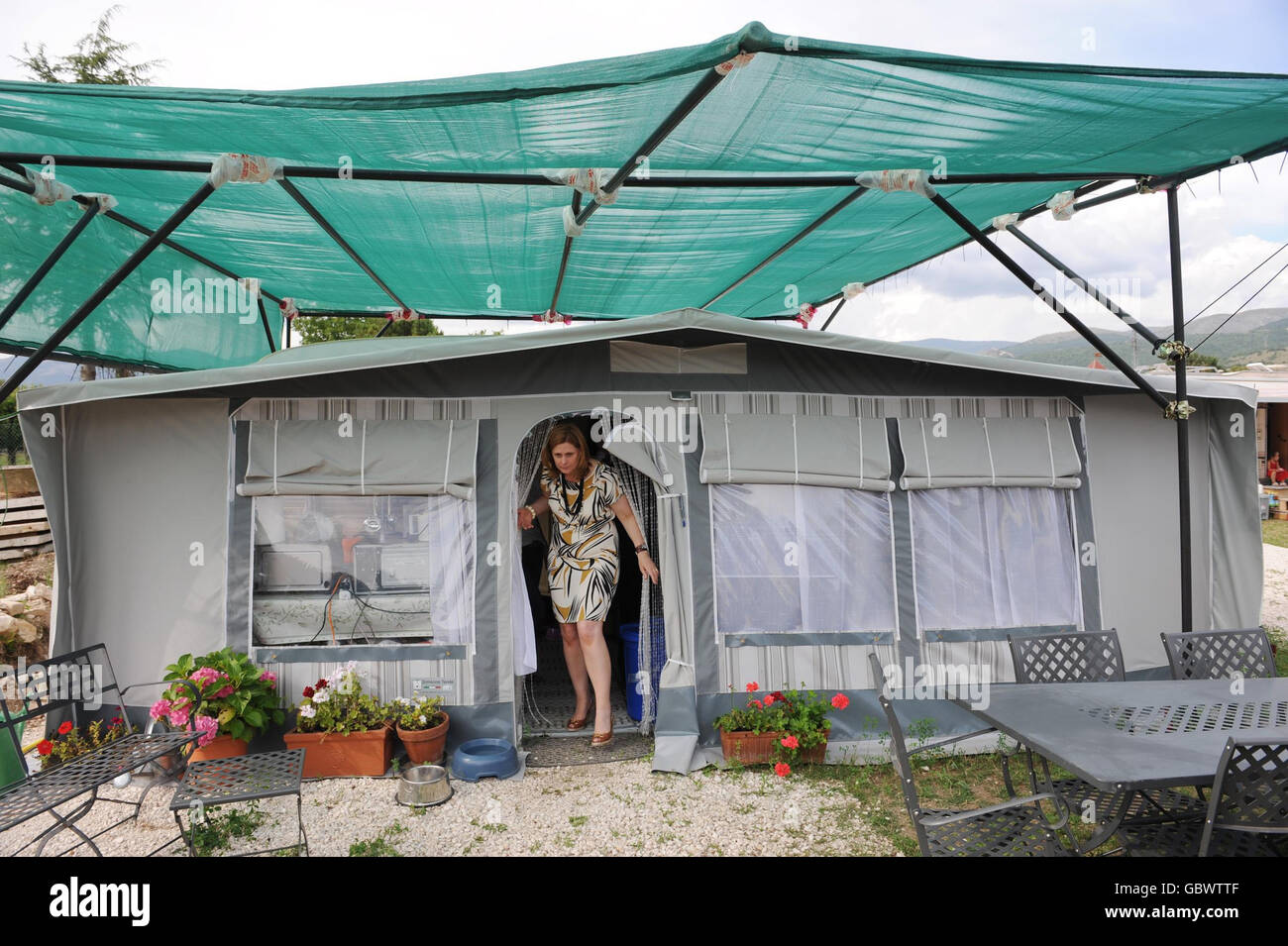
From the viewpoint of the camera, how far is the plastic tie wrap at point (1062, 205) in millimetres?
4617

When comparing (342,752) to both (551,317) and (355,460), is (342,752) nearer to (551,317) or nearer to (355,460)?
(355,460)

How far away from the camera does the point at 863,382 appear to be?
14.1ft

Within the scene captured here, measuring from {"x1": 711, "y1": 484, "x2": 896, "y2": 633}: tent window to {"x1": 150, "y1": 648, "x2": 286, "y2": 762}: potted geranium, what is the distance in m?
2.30

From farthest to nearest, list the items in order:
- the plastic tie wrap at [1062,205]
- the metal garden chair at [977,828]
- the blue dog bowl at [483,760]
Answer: the plastic tie wrap at [1062,205]
the blue dog bowl at [483,760]
the metal garden chair at [977,828]

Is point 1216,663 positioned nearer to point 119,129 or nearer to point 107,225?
point 119,129

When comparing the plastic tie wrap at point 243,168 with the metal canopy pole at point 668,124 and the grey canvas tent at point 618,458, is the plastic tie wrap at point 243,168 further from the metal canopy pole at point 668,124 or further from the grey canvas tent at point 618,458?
the metal canopy pole at point 668,124

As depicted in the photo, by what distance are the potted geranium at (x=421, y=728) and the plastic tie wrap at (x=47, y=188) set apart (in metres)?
2.89

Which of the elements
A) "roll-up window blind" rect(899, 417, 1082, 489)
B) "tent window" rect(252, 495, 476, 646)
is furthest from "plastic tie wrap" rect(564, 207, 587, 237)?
"roll-up window blind" rect(899, 417, 1082, 489)

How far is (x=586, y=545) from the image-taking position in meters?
4.27

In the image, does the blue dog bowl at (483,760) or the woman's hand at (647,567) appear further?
the woman's hand at (647,567)

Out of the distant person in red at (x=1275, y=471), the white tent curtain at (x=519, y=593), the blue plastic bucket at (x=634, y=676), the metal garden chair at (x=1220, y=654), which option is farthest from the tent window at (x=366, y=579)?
the distant person in red at (x=1275, y=471)

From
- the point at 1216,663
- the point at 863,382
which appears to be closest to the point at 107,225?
the point at 863,382

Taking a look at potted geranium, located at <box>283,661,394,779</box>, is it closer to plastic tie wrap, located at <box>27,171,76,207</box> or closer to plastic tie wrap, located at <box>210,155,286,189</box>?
plastic tie wrap, located at <box>210,155,286,189</box>

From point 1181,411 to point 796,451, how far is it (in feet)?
7.04
